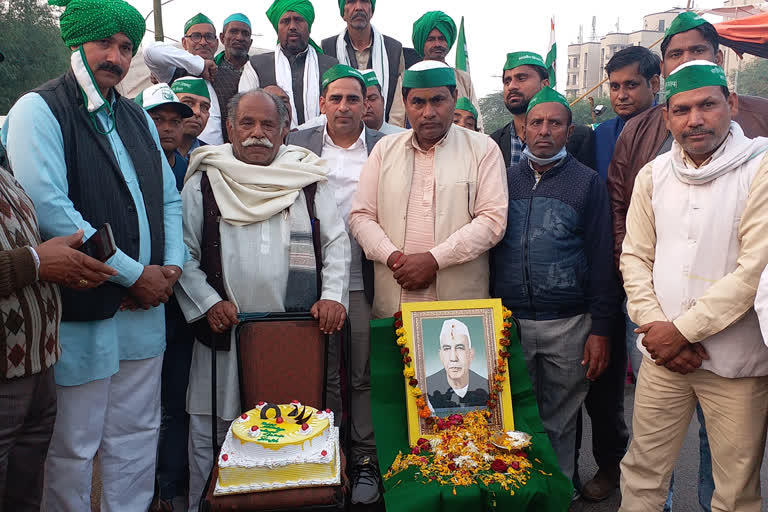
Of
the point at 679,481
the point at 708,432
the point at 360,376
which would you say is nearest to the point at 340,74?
the point at 360,376

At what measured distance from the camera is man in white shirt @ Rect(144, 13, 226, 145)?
4.87m

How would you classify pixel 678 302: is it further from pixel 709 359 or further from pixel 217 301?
pixel 217 301

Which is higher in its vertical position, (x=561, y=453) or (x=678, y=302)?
(x=678, y=302)

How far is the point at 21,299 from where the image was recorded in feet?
7.14

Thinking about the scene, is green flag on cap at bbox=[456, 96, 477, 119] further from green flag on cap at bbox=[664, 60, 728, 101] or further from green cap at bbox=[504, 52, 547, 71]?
green flag on cap at bbox=[664, 60, 728, 101]

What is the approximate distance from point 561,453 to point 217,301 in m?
2.16

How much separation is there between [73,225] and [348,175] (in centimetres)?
185

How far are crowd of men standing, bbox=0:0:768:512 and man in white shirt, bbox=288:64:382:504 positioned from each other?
2 centimetres

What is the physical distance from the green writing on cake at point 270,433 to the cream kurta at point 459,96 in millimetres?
3656

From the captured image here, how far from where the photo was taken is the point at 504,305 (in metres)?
3.49

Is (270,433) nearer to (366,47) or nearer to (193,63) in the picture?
(193,63)

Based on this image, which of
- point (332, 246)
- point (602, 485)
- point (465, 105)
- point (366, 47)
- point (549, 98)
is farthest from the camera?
point (465, 105)

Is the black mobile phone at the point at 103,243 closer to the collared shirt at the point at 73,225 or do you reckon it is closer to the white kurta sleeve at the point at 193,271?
the collared shirt at the point at 73,225

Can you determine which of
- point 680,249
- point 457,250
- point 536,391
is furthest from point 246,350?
point 680,249
